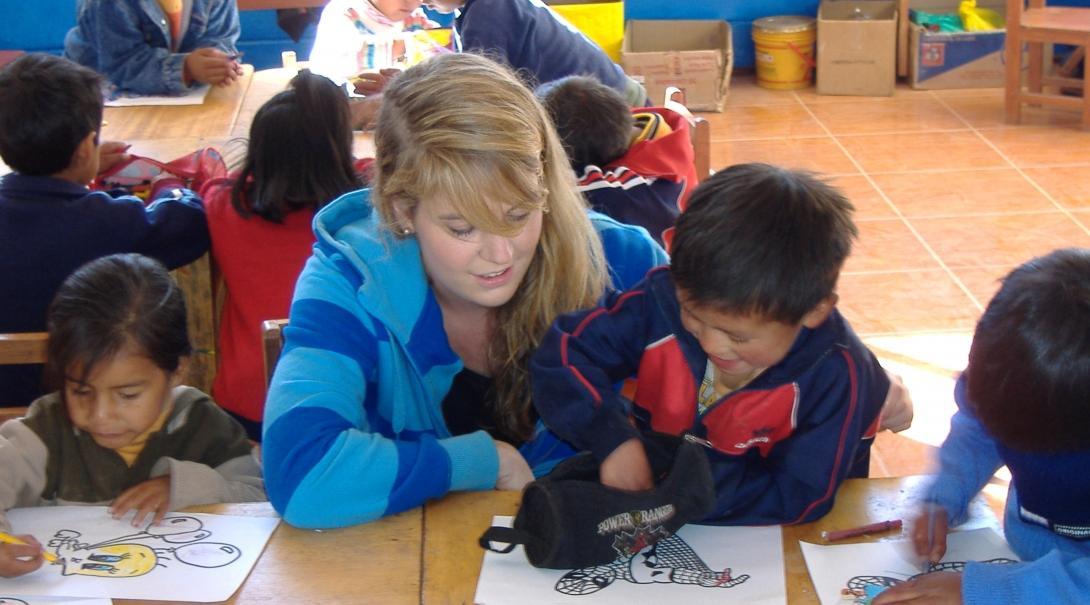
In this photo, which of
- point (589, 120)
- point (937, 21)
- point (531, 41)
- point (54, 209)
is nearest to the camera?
point (54, 209)

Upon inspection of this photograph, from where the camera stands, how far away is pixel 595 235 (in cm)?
171

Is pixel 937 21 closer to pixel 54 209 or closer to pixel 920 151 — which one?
pixel 920 151

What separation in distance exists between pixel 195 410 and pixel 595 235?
2.11 ft

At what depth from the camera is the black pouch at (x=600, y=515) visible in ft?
4.20

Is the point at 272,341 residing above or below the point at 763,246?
below

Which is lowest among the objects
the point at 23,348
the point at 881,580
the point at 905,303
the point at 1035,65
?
the point at 905,303

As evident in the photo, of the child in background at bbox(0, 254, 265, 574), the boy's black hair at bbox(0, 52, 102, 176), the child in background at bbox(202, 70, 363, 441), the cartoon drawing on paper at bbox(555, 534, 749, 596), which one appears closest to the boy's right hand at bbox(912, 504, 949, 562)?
the cartoon drawing on paper at bbox(555, 534, 749, 596)

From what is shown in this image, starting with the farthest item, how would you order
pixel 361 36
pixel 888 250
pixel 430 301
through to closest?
pixel 888 250, pixel 361 36, pixel 430 301

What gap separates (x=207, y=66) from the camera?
3.41 meters

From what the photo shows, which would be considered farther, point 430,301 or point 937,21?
point 937,21

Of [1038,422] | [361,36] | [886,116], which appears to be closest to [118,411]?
[1038,422]

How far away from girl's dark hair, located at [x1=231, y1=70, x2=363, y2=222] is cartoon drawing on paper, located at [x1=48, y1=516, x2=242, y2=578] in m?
1.05

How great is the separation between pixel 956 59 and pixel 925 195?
155 cm

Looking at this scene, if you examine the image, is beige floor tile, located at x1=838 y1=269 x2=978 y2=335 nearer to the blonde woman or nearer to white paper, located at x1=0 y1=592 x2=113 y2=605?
the blonde woman
